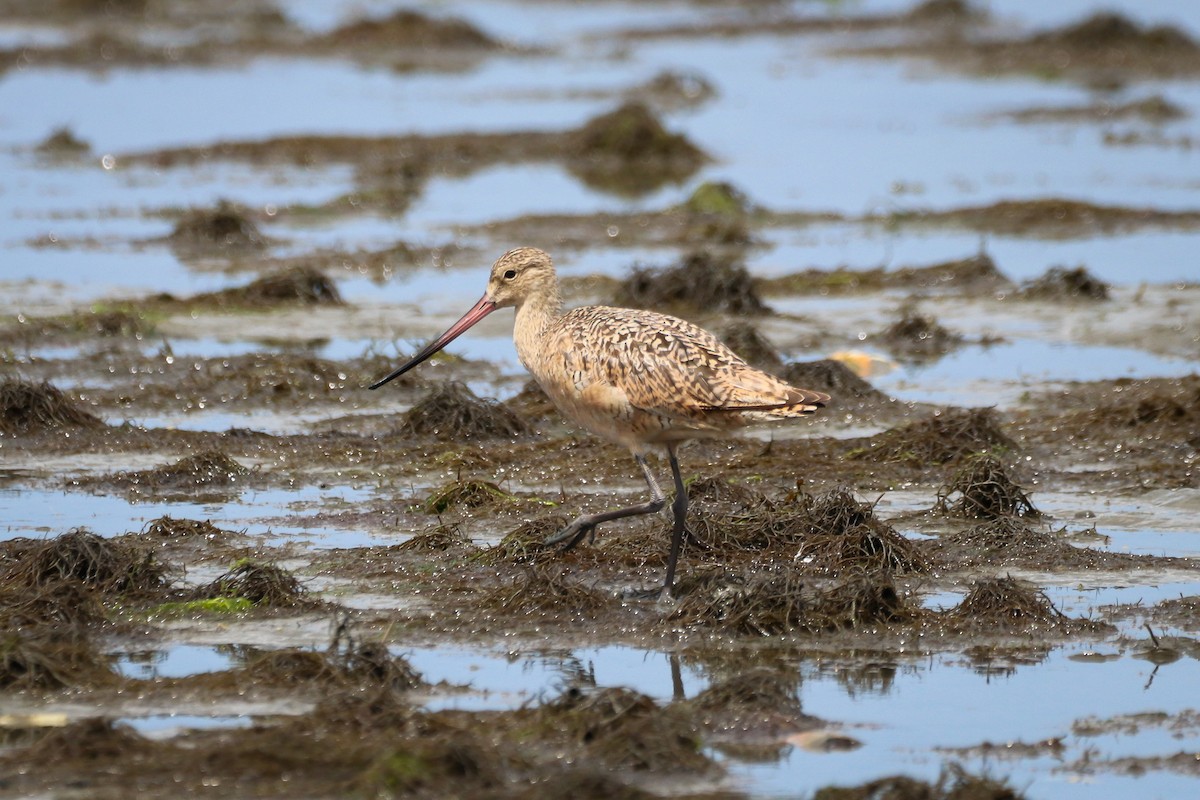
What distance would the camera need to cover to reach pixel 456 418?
10.4 metres

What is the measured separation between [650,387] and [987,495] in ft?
6.38

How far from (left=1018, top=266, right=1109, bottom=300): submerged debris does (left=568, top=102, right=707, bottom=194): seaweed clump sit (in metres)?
7.81

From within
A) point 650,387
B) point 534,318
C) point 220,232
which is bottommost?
point 220,232

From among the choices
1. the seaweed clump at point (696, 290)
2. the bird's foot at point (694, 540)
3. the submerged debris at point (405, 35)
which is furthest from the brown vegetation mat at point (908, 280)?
the submerged debris at point (405, 35)

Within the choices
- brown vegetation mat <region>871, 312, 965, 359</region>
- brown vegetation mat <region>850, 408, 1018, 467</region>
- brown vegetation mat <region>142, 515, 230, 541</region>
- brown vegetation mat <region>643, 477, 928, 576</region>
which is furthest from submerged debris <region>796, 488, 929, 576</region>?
brown vegetation mat <region>871, 312, 965, 359</region>

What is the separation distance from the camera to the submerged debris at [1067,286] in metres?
14.2

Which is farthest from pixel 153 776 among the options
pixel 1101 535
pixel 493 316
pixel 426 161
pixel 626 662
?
pixel 426 161

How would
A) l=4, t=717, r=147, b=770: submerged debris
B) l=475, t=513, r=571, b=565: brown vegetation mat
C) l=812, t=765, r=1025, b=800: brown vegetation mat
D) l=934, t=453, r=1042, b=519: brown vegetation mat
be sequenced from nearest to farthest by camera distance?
l=812, t=765, r=1025, b=800: brown vegetation mat, l=4, t=717, r=147, b=770: submerged debris, l=475, t=513, r=571, b=565: brown vegetation mat, l=934, t=453, r=1042, b=519: brown vegetation mat

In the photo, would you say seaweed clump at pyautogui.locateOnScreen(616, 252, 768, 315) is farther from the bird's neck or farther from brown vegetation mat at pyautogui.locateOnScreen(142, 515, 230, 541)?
brown vegetation mat at pyautogui.locateOnScreen(142, 515, 230, 541)

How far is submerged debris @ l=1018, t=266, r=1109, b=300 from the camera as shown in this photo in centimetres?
1423

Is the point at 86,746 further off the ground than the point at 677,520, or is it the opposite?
the point at 677,520

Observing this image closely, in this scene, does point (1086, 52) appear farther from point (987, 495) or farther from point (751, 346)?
point (987, 495)

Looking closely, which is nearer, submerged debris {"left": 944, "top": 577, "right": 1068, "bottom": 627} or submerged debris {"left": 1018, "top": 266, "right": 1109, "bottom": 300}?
submerged debris {"left": 944, "top": 577, "right": 1068, "bottom": 627}

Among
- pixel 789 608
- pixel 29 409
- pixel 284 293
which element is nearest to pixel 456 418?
Result: pixel 29 409
